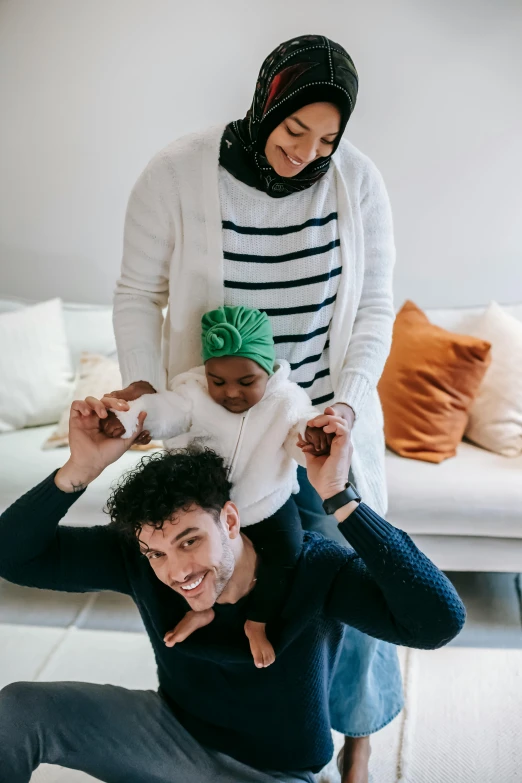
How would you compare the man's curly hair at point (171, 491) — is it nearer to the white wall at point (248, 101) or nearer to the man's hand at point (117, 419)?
the man's hand at point (117, 419)

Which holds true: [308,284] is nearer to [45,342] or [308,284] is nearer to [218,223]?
[218,223]

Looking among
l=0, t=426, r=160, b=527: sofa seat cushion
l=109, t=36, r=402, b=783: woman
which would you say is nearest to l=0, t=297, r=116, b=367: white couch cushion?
l=0, t=426, r=160, b=527: sofa seat cushion

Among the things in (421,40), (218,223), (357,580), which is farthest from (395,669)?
(421,40)

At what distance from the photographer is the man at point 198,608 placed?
1077 mm

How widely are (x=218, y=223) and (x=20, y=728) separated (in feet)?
2.91

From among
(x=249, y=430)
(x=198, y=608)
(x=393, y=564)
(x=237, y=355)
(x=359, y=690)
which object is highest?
(x=237, y=355)

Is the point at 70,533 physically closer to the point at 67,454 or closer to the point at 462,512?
the point at 67,454

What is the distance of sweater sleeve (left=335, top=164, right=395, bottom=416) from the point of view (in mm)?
1205

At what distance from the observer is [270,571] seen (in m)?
1.20

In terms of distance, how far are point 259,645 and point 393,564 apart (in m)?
0.28

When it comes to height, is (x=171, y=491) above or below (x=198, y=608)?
above

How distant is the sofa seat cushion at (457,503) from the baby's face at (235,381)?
1083 millimetres

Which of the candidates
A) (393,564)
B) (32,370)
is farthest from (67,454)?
(393,564)

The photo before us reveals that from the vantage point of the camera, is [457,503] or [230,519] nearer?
[230,519]
